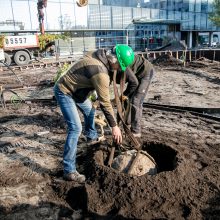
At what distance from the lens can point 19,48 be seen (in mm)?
19328

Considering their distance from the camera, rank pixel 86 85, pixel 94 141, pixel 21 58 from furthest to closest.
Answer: pixel 21 58 < pixel 94 141 < pixel 86 85

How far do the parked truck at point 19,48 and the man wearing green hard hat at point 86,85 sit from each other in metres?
16.5

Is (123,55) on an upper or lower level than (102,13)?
lower

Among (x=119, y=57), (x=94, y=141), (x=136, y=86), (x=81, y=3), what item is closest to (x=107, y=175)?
(x=94, y=141)

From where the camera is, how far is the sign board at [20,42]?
1877 cm

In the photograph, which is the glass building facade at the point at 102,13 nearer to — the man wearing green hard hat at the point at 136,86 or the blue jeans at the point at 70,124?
the man wearing green hard hat at the point at 136,86

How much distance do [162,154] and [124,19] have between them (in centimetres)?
3060

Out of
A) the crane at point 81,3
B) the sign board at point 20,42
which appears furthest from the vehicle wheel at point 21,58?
the crane at point 81,3

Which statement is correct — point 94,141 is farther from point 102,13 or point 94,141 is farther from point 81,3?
point 102,13

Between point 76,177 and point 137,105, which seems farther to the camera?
point 137,105

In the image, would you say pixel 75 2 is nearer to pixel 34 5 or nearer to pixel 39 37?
pixel 34 5

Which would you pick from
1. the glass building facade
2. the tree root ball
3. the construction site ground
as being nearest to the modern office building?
the glass building facade

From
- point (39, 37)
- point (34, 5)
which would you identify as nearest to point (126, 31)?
point (34, 5)

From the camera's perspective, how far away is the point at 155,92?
10.4 metres
